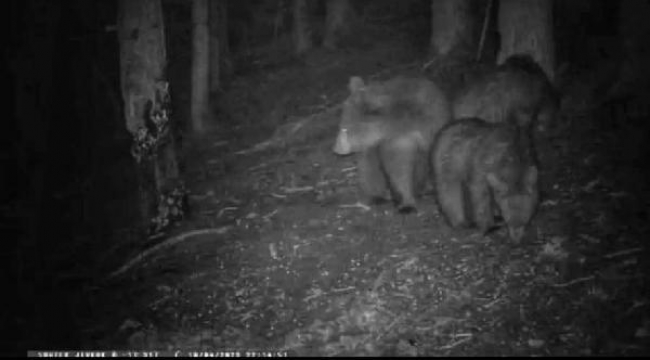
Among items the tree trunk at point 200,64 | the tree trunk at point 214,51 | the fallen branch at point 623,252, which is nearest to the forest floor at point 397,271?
the fallen branch at point 623,252

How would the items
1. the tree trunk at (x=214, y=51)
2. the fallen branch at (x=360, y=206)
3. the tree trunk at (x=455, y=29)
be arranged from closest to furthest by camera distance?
the fallen branch at (x=360, y=206) → the tree trunk at (x=455, y=29) → the tree trunk at (x=214, y=51)

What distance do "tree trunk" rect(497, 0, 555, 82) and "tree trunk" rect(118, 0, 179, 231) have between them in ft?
12.4

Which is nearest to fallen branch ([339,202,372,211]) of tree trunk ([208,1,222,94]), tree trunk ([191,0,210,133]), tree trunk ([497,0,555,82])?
tree trunk ([497,0,555,82])

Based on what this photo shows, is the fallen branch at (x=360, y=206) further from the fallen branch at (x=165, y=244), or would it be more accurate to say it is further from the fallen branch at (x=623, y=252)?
the fallen branch at (x=623, y=252)

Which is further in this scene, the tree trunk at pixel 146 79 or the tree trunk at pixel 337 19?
the tree trunk at pixel 337 19

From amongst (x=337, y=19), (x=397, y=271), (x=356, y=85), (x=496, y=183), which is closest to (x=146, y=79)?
(x=356, y=85)

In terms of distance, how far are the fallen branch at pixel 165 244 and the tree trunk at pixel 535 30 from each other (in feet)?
12.2

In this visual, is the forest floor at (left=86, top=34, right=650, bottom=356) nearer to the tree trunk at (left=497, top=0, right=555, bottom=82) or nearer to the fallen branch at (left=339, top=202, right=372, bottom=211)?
the fallen branch at (left=339, top=202, right=372, bottom=211)

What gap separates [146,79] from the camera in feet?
21.6

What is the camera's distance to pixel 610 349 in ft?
13.3

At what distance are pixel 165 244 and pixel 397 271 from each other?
2475 millimetres

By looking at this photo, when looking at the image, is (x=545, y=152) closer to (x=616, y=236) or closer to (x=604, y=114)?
(x=604, y=114)

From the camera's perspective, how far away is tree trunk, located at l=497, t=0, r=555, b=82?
23.6 feet

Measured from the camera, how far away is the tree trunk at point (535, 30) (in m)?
7.19
